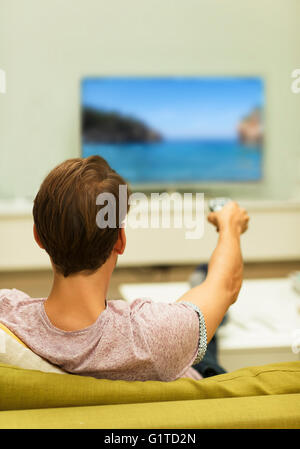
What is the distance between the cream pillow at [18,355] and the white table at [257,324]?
77 centimetres

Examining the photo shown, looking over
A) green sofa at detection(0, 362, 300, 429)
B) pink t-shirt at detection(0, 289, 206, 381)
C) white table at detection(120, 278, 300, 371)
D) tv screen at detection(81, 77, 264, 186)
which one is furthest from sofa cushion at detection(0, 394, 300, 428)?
tv screen at detection(81, 77, 264, 186)

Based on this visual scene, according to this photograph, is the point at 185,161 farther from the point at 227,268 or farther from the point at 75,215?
the point at 75,215

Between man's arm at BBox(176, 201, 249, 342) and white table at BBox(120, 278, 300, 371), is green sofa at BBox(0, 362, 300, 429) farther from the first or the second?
white table at BBox(120, 278, 300, 371)

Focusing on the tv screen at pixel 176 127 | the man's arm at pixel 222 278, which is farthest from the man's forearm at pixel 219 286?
the tv screen at pixel 176 127

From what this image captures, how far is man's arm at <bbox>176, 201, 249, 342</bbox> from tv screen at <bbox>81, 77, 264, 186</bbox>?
285 cm

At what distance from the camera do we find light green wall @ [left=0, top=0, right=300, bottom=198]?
12.0 feet

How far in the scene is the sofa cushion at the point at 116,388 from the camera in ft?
2.25

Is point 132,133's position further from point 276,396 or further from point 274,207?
point 276,396

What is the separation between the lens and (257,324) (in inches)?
64.6

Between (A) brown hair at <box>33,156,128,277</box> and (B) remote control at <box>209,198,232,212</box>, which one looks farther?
(B) remote control at <box>209,198,232,212</box>

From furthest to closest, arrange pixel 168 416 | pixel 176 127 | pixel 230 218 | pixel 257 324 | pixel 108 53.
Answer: pixel 176 127, pixel 108 53, pixel 257 324, pixel 230 218, pixel 168 416

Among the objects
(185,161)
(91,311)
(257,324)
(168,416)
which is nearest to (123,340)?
(91,311)

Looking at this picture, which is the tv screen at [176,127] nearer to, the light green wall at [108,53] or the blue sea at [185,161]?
the blue sea at [185,161]

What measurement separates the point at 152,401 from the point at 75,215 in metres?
0.28
